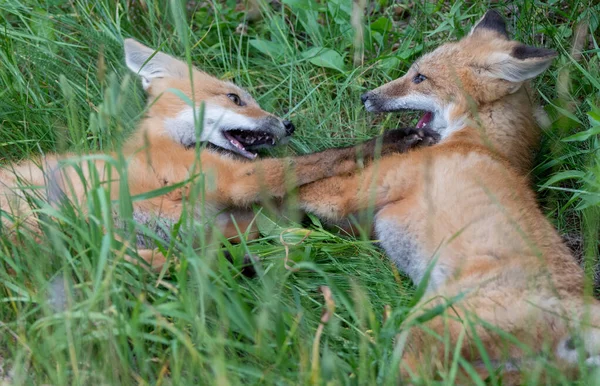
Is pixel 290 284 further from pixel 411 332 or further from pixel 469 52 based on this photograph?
pixel 469 52

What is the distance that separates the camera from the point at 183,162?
4.27m

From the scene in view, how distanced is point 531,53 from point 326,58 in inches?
69.1

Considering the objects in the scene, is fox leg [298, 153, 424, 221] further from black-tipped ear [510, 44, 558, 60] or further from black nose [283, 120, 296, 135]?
black-tipped ear [510, 44, 558, 60]

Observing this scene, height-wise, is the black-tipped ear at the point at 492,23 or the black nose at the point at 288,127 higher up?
the black-tipped ear at the point at 492,23

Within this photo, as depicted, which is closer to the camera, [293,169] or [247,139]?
[293,169]

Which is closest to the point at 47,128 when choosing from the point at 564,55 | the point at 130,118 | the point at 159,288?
the point at 130,118

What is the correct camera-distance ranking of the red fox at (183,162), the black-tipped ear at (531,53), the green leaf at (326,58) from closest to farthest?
the red fox at (183,162) < the black-tipped ear at (531,53) < the green leaf at (326,58)

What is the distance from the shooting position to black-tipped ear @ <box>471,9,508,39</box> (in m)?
5.03

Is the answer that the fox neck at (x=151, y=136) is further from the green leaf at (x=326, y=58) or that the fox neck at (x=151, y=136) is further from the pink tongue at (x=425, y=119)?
the pink tongue at (x=425, y=119)

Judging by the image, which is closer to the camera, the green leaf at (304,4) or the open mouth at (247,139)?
the open mouth at (247,139)

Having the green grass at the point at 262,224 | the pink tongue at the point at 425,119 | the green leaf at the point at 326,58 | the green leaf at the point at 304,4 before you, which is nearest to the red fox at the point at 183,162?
the green grass at the point at 262,224

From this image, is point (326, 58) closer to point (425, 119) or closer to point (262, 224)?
point (425, 119)

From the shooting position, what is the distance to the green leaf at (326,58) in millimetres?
5664

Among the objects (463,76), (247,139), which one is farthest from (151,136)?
(463,76)
